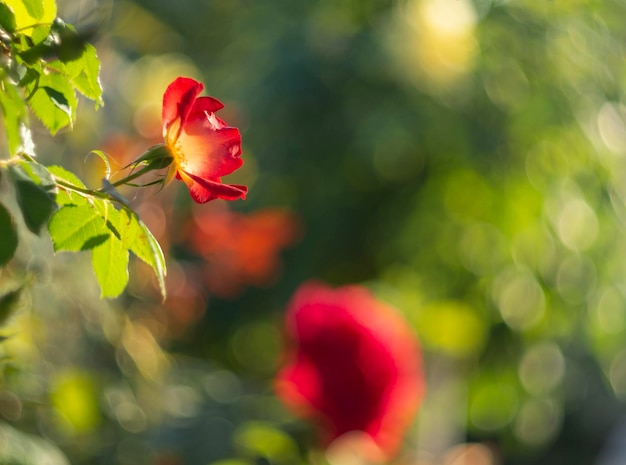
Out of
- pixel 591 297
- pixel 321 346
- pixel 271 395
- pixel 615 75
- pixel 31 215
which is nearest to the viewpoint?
pixel 31 215

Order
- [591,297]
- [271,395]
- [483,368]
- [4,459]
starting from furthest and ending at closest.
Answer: [483,368] → [591,297] → [271,395] → [4,459]

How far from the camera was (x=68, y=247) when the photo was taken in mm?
407

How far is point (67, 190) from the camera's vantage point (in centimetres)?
42

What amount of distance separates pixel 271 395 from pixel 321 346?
18 centimetres

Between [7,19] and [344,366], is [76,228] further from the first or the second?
[344,366]

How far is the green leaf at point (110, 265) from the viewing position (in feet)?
1.37

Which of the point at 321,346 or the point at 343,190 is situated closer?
the point at 321,346

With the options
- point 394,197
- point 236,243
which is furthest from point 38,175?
point 394,197

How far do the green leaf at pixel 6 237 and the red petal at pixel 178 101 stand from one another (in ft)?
0.24

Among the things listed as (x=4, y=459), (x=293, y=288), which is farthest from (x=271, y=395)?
(x=4, y=459)

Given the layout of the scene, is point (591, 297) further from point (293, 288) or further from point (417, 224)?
point (293, 288)

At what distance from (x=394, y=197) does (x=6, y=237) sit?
4.26ft

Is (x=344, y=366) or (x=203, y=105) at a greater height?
(x=203, y=105)

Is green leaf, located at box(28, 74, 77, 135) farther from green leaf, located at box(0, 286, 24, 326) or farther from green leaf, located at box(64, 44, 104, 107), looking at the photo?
green leaf, located at box(0, 286, 24, 326)
